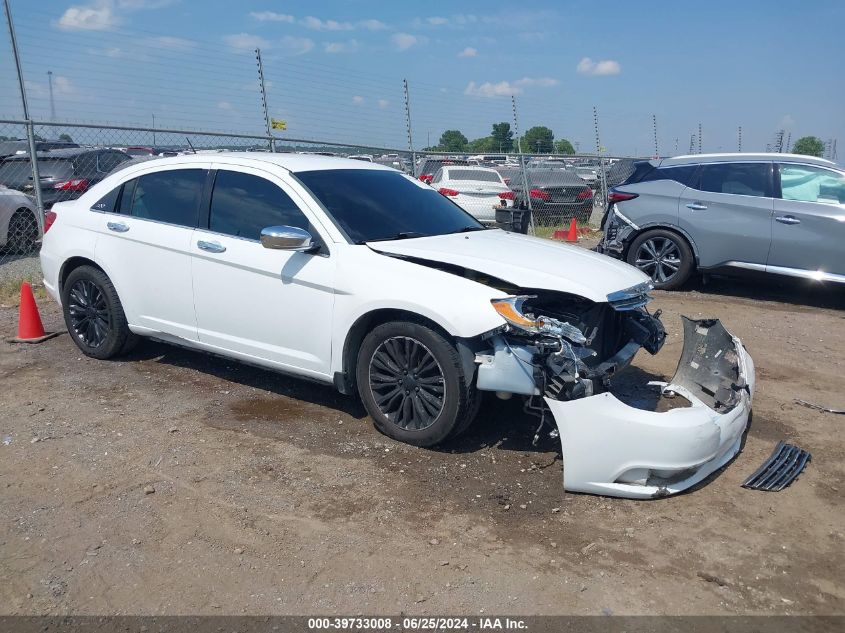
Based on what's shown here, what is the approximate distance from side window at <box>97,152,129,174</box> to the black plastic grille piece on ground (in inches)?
413

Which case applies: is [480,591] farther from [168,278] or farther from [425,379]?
[168,278]

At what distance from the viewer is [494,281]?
4.42 metres

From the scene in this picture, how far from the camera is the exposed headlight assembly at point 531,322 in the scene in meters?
4.00

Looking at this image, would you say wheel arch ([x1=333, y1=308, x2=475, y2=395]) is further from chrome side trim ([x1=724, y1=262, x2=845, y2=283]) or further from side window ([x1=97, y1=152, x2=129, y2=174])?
side window ([x1=97, y1=152, x2=129, y2=174])

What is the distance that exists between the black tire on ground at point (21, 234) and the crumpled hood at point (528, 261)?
26.1ft

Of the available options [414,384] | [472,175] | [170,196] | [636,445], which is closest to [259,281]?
[170,196]

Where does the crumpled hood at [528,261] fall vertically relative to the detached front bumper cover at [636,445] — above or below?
above

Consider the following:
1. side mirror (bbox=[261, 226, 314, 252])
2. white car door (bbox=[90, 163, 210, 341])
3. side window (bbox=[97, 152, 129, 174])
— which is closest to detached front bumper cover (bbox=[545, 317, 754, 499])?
side mirror (bbox=[261, 226, 314, 252])

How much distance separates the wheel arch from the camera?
163 inches

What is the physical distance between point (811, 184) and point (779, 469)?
5.51m

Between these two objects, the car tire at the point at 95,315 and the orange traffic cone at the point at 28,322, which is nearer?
the car tire at the point at 95,315

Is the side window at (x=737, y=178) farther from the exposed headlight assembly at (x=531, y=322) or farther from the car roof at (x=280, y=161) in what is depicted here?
the exposed headlight assembly at (x=531, y=322)

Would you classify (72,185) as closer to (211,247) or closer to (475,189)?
(475,189)

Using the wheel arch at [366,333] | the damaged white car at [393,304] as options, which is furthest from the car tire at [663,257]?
the wheel arch at [366,333]
